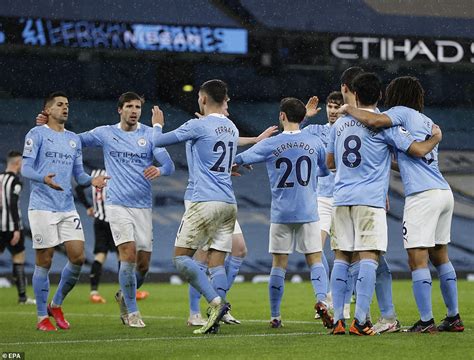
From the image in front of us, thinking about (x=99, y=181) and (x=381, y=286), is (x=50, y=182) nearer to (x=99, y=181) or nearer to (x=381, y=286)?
(x=99, y=181)

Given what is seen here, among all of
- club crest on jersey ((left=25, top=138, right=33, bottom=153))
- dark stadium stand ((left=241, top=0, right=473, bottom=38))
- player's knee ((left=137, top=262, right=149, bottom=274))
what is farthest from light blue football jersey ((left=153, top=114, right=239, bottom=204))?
dark stadium stand ((left=241, top=0, right=473, bottom=38))

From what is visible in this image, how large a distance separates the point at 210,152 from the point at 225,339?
5.54ft

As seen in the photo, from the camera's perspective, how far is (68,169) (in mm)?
10273

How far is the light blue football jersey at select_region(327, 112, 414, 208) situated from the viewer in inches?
328

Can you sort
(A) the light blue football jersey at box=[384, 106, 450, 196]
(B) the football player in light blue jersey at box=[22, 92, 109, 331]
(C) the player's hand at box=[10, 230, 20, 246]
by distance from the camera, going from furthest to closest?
(C) the player's hand at box=[10, 230, 20, 246] < (B) the football player in light blue jersey at box=[22, 92, 109, 331] < (A) the light blue football jersey at box=[384, 106, 450, 196]

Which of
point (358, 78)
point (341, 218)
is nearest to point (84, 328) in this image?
point (341, 218)

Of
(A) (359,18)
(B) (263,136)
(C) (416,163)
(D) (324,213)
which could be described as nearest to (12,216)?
(D) (324,213)

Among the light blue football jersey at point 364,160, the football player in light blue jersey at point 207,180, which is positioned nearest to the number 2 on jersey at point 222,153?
the football player in light blue jersey at point 207,180

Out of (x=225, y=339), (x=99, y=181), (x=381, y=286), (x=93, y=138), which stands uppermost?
(x=93, y=138)

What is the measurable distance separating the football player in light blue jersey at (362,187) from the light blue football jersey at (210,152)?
3.64ft

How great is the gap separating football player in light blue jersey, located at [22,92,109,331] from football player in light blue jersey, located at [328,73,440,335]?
2583mm

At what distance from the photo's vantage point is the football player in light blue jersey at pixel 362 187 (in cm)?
829

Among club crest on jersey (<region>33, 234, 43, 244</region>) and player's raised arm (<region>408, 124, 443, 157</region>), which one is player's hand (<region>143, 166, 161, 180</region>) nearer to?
club crest on jersey (<region>33, 234, 43, 244</region>)

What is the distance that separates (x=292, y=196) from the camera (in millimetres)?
9586
